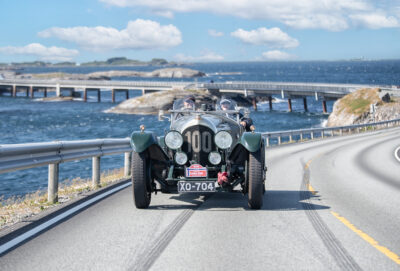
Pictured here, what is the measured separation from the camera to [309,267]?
5016mm

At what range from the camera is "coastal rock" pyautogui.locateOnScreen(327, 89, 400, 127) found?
60719 mm

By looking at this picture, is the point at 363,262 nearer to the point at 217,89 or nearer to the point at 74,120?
the point at 74,120

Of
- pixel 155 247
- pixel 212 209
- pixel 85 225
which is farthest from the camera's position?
pixel 212 209

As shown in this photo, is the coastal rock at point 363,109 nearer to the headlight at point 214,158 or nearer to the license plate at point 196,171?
the headlight at point 214,158

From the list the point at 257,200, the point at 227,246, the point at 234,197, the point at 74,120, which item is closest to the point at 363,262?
the point at 227,246

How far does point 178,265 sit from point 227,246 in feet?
3.18

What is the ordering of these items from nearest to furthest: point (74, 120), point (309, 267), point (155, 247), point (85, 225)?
point (309, 267), point (155, 247), point (85, 225), point (74, 120)

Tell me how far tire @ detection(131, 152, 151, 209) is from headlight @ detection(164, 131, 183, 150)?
0.47 meters

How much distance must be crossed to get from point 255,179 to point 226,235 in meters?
1.71

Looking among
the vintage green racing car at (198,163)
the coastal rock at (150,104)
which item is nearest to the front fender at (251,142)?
the vintage green racing car at (198,163)

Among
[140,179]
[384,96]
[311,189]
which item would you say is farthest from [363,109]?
[140,179]

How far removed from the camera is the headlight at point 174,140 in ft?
27.3

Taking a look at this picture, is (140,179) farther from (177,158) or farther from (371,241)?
(371,241)

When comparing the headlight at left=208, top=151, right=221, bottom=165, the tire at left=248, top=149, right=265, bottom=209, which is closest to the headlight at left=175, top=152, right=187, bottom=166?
the headlight at left=208, top=151, right=221, bottom=165
